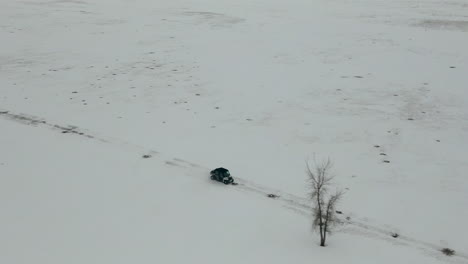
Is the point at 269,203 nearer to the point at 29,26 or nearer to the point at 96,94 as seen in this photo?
the point at 96,94

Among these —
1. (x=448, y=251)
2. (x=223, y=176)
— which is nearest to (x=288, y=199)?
(x=223, y=176)

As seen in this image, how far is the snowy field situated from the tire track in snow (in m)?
0.04

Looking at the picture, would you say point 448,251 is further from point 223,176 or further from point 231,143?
point 231,143

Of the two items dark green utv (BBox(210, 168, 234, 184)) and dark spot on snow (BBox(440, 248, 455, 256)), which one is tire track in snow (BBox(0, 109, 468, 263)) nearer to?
dark spot on snow (BBox(440, 248, 455, 256))

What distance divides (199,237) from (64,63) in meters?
17.2

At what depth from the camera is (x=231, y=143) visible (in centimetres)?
1505

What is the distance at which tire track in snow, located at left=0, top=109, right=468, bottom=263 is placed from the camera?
995 centimetres

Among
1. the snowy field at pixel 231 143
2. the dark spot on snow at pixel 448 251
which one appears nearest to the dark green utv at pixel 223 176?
the snowy field at pixel 231 143

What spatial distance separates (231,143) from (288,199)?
3.77 m

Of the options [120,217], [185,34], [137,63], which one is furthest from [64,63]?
[120,217]

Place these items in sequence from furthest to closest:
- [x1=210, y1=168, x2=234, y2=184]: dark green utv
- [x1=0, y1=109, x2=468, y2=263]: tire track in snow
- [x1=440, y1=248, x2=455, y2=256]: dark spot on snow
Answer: [x1=210, y1=168, x2=234, y2=184]: dark green utv → [x1=0, y1=109, x2=468, y2=263]: tire track in snow → [x1=440, y1=248, x2=455, y2=256]: dark spot on snow

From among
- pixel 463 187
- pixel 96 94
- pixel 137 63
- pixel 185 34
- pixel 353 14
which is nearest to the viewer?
pixel 463 187

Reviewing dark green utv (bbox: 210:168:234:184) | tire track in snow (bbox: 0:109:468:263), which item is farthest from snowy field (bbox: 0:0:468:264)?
dark green utv (bbox: 210:168:234:184)

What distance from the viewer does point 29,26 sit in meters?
33.1
